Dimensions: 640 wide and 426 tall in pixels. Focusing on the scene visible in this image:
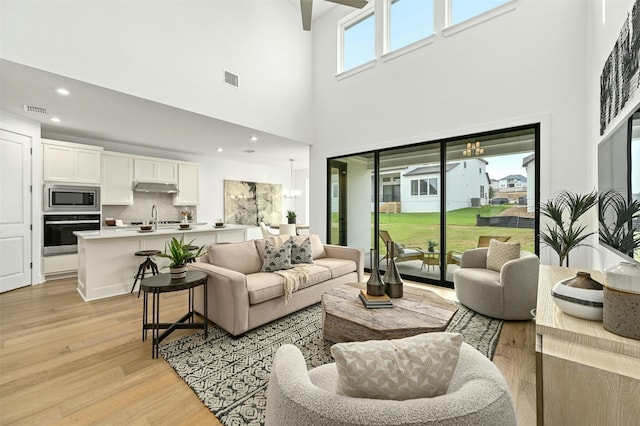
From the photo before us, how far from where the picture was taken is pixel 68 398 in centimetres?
178

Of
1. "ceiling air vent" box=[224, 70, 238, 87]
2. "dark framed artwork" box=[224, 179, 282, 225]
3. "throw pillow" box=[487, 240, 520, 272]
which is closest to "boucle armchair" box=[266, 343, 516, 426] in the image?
"throw pillow" box=[487, 240, 520, 272]

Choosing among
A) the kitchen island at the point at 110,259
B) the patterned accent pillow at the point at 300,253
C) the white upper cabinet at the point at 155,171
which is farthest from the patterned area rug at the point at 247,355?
the white upper cabinet at the point at 155,171

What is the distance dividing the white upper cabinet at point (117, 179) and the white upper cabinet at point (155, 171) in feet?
0.47

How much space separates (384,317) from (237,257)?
Result: 191cm

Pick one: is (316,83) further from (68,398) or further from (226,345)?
(68,398)

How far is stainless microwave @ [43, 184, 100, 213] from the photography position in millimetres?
4586

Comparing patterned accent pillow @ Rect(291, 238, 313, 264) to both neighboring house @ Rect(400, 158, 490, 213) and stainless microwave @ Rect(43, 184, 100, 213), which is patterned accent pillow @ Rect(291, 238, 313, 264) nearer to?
neighboring house @ Rect(400, 158, 490, 213)

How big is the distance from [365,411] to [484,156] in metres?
4.19

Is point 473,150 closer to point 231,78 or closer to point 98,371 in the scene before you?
point 231,78

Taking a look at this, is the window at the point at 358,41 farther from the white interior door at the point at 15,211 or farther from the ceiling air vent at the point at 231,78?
the white interior door at the point at 15,211

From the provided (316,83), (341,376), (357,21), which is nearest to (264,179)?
(316,83)

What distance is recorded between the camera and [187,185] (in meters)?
6.71

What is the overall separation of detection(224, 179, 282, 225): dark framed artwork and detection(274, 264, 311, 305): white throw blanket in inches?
201

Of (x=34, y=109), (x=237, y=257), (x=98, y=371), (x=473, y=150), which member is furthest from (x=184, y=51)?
(x=473, y=150)
